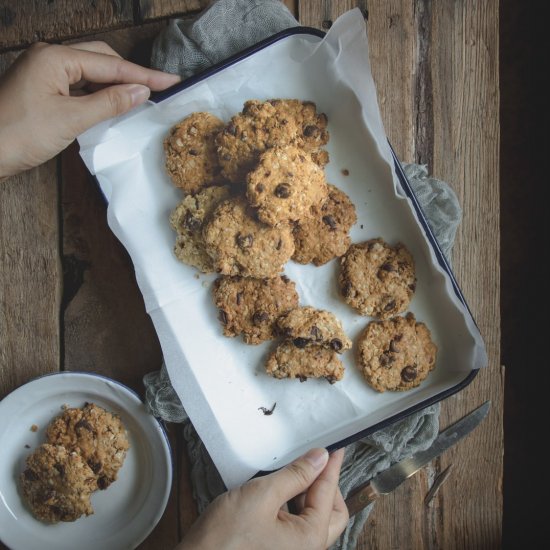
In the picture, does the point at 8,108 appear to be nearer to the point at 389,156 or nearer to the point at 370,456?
the point at 389,156

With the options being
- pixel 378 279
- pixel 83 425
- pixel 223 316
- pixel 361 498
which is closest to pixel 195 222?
pixel 223 316

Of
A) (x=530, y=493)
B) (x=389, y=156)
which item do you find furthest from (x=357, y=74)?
(x=530, y=493)

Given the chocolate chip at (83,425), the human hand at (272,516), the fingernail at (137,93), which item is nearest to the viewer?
the human hand at (272,516)

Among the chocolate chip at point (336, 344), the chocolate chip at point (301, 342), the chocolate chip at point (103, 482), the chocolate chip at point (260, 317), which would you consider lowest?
the chocolate chip at point (103, 482)

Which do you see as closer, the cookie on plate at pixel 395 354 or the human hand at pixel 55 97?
the human hand at pixel 55 97

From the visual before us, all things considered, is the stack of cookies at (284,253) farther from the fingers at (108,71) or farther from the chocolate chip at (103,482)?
the chocolate chip at (103,482)

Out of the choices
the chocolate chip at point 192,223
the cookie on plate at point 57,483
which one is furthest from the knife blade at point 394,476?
the chocolate chip at point 192,223

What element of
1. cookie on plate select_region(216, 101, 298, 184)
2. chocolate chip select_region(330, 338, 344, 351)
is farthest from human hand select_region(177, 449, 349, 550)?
cookie on plate select_region(216, 101, 298, 184)
